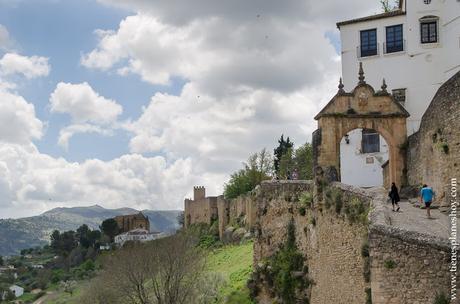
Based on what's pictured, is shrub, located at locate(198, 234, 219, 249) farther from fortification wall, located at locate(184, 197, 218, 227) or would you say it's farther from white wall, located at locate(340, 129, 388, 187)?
white wall, located at locate(340, 129, 388, 187)

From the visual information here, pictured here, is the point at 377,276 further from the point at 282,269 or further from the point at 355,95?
the point at 282,269

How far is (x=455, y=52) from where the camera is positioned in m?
36.2

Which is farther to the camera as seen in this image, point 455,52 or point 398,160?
point 455,52

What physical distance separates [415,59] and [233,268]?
59.9ft

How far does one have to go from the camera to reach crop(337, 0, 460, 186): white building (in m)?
37.0

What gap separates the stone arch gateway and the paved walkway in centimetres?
458

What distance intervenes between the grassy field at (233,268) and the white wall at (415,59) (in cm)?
1247

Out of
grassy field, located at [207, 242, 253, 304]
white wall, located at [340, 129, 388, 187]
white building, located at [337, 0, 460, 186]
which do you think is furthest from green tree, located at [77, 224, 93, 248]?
white building, located at [337, 0, 460, 186]

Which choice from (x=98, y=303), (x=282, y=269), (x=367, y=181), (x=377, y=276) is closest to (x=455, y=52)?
(x=367, y=181)

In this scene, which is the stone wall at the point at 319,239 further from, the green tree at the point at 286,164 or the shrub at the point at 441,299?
the green tree at the point at 286,164

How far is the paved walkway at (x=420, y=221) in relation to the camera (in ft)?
55.9

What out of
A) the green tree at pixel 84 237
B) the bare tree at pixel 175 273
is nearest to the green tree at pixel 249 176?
the bare tree at pixel 175 273

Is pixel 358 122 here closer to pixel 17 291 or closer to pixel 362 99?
pixel 362 99

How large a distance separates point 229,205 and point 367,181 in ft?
115
